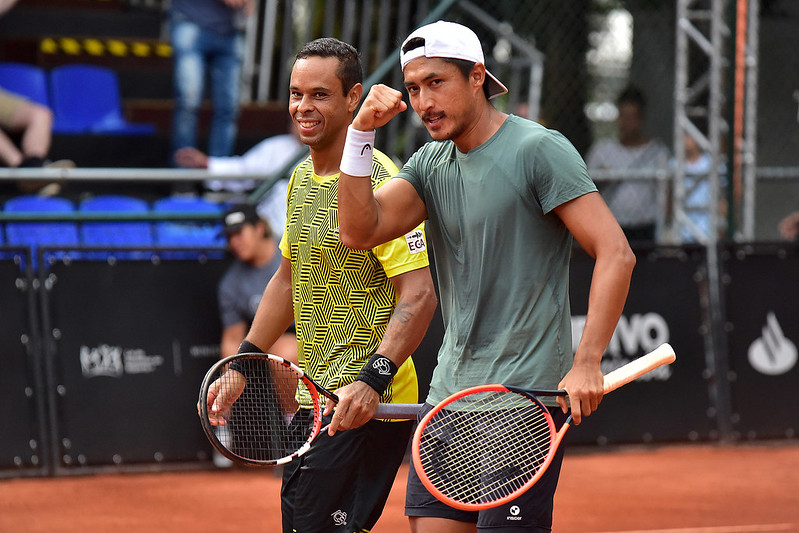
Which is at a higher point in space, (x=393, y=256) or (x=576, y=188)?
(x=576, y=188)

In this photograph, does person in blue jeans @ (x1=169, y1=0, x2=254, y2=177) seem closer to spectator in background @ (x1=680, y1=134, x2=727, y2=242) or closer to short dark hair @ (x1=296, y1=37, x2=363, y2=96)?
spectator in background @ (x1=680, y1=134, x2=727, y2=242)

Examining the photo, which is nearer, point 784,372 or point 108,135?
point 784,372

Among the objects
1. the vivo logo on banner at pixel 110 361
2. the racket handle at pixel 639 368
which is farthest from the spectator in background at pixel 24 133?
the racket handle at pixel 639 368

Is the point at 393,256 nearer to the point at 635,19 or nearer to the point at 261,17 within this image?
the point at 261,17

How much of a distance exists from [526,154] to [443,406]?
78cm

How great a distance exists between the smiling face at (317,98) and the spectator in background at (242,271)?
4273mm

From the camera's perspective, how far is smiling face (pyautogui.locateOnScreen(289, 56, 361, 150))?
12.4ft

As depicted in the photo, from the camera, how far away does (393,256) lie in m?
3.71

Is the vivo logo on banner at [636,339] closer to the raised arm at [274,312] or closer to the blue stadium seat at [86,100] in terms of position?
the raised arm at [274,312]

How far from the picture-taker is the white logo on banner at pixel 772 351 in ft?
29.3

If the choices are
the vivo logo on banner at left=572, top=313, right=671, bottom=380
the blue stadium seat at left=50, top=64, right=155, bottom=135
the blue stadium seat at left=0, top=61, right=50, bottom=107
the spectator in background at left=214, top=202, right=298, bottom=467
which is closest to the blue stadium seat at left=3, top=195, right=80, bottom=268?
the spectator in background at left=214, top=202, right=298, bottom=467

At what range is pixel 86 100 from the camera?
12320 mm

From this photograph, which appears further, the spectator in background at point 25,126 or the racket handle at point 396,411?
the spectator in background at point 25,126

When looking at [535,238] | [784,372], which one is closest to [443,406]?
[535,238]
